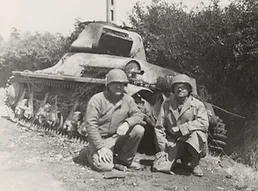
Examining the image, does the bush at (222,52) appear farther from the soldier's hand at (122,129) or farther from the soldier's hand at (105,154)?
the soldier's hand at (105,154)

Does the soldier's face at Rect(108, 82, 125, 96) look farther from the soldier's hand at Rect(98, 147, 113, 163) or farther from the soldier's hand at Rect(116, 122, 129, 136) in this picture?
the soldier's hand at Rect(98, 147, 113, 163)

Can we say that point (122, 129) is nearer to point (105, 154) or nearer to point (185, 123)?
point (105, 154)

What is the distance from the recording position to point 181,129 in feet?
17.9

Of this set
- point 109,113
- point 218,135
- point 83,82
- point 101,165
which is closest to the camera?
point 101,165

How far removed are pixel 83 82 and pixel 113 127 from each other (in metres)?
2.69

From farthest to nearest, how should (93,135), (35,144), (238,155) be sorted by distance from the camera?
(238,155) → (35,144) → (93,135)

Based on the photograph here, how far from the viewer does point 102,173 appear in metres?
5.29

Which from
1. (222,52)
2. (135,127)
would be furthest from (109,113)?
(222,52)

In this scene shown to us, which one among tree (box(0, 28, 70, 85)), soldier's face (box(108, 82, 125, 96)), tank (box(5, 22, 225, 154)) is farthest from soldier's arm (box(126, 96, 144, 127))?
tree (box(0, 28, 70, 85))

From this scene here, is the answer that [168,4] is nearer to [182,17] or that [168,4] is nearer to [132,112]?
[182,17]

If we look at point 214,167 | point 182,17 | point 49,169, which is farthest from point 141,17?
point 49,169

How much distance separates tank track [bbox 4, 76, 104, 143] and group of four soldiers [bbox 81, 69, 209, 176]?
177 cm

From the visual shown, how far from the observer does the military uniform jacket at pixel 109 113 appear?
5.45m

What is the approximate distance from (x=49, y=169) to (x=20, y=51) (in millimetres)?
16258
